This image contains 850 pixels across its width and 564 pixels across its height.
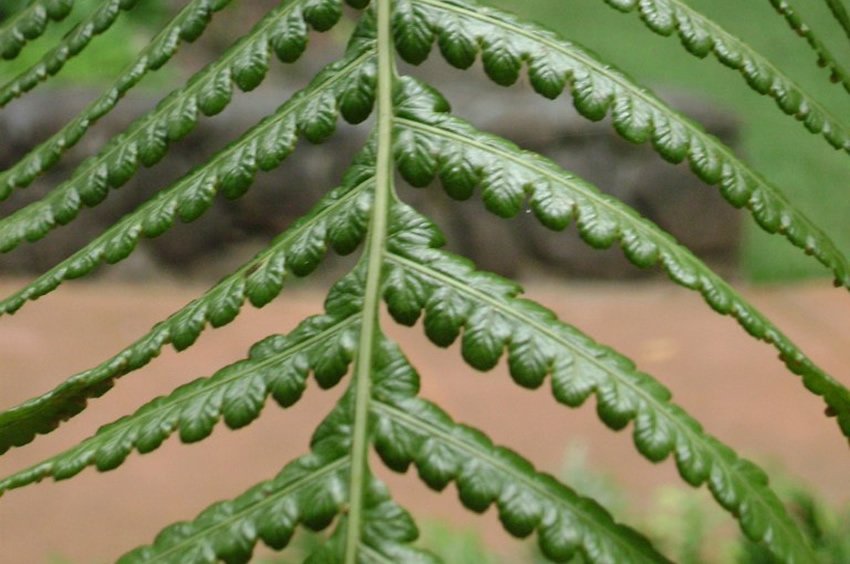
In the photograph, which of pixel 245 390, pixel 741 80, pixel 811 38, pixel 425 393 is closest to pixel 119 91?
pixel 245 390

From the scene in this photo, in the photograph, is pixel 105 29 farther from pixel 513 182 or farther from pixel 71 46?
pixel 513 182

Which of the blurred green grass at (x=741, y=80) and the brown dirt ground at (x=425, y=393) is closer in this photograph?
the brown dirt ground at (x=425, y=393)

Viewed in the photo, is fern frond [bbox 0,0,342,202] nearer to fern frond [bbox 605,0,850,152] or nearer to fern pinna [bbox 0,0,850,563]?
fern pinna [bbox 0,0,850,563]

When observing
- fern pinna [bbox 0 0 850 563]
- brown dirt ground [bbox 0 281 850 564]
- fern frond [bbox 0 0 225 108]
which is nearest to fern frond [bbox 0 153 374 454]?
fern pinna [bbox 0 0 850 563]

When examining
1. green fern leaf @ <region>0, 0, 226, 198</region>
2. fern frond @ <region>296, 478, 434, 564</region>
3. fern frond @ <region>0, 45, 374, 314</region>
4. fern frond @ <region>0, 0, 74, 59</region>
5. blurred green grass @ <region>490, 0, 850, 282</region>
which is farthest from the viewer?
blurred green grass @ <region>490, 0, 850, 282</region>

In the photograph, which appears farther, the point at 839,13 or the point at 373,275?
the point at 839,13

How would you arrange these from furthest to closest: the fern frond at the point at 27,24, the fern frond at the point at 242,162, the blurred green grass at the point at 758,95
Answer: the blurred green grass at the point at 758,95 → the fern frond at the point at 27,24 → the fern frond at the point at 242,162

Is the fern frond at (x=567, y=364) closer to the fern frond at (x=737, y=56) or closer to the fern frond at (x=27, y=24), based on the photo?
the fern frond at (x=737, y=56)

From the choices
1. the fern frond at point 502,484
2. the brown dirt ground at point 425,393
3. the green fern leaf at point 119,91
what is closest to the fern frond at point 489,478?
the fern frond at point 502,484
